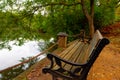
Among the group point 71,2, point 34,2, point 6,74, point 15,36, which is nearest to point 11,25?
point 15,36

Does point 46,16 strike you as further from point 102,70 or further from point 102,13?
point 102,70

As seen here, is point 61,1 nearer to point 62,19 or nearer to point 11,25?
point 62,19

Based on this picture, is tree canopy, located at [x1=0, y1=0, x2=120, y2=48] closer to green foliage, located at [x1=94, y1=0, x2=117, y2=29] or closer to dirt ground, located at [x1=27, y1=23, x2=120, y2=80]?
green foliage, located at [x1=94, y1=0, x2=117, y2=29]

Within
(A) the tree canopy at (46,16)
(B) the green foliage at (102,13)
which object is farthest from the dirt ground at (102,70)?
(B) the green foliage at (102,13)

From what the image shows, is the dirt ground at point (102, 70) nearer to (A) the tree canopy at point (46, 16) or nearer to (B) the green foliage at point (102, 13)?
(A) the tree canopy at point (46, 16)

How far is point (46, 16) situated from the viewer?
49.8ft

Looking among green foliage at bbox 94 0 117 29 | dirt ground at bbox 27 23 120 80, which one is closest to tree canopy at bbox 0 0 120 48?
green foliage at bbox 94 0 117 29

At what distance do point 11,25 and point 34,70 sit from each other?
5.52m

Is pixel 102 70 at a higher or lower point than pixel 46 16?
lower

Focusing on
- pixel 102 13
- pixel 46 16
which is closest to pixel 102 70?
pixel 46 16

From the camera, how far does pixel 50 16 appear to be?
15492mm

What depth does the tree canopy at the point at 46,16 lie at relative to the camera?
12.6m

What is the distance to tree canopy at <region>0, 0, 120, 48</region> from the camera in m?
12.6

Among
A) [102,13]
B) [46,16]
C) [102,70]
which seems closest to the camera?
[102,70]
